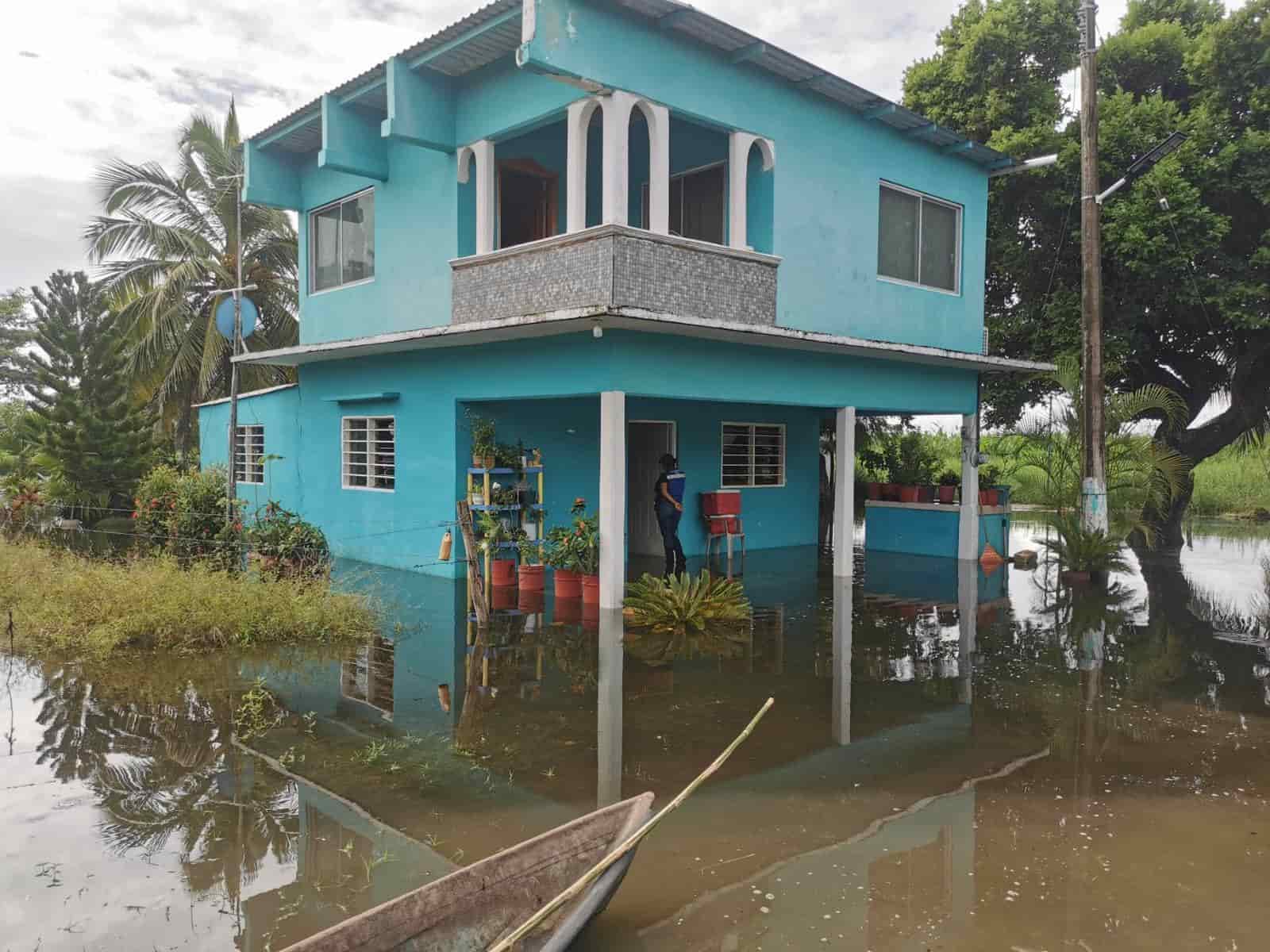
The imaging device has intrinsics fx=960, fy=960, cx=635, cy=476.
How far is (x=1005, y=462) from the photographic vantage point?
21.6m

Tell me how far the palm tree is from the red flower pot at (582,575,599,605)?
14779mm

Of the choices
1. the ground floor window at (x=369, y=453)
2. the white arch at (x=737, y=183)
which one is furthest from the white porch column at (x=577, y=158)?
the ground floor window at (x=369, y=453)

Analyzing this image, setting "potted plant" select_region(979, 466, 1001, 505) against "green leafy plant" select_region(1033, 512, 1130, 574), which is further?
"potted plant" select_region(979, 466, 1001, 505)

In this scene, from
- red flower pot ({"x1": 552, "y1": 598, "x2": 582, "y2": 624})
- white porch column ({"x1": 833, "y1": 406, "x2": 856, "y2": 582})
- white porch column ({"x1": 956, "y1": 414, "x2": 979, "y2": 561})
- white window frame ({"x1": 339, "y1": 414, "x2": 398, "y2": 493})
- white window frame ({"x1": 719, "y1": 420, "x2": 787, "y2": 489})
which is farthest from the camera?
white window frame ({"x1": 719, "y1": 420, "x2": 787, "y2": 489})

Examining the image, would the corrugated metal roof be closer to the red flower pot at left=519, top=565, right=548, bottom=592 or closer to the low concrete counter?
the low concrete counter

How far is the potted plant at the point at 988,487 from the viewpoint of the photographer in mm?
15898

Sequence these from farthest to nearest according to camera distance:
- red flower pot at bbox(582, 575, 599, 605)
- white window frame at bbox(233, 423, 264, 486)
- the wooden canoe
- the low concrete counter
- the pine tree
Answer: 1. the pine tree
2. white window frame at bbox(233, 423, 264, 486)
3. the low concrete counter
4. red flower pot at bbox(582, 575, 599, 605)
5. the wooden canoe

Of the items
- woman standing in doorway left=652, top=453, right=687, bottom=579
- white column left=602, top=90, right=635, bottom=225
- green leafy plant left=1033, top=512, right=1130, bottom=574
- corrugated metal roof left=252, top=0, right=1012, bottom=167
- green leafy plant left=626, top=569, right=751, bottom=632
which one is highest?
corrugated metal roof left=252, top=0, right=1012, bottom=167

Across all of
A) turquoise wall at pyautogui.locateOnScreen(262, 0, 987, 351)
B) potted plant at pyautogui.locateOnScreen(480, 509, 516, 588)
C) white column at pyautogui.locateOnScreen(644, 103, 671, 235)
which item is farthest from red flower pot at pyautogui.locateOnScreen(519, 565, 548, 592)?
white column at pyautogui.locateOnScreen(644, 103, 671, 235)

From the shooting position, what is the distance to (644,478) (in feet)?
52.2

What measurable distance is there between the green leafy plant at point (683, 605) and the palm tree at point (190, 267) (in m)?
16.0

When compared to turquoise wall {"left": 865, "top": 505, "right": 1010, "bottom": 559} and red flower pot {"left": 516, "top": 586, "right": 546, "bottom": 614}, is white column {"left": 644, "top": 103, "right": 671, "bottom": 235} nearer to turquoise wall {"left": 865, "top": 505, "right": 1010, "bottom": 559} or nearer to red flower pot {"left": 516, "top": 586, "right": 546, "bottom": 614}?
red flower pot {"left": 516, "top": 586, "right": 546, "bottom": 614}

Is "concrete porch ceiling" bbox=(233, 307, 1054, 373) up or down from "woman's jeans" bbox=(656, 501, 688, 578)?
up

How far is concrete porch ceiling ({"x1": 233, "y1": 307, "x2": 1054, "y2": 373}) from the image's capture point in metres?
9.91
